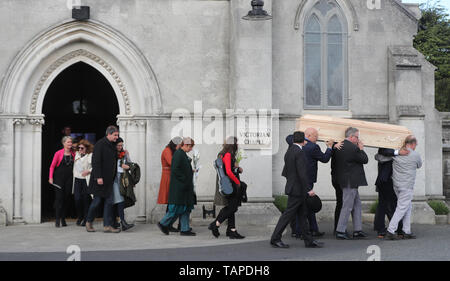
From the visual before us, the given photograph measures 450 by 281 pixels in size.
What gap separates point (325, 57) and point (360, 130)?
3.29 metres

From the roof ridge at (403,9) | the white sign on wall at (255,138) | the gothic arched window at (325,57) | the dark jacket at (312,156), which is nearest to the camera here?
the dark jacket at (312,156)

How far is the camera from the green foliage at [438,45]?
1447 inches

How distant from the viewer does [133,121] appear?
1384 centimetres

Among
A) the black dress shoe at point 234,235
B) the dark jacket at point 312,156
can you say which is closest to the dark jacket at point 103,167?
the black dress shoe at point 234,235

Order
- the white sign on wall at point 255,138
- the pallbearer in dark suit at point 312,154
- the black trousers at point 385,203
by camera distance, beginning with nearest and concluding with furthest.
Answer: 1. the pallbearer in dark suit at point 312,154
2. the black trousers at point 385,203
3. the white sign on wall at point 255,138

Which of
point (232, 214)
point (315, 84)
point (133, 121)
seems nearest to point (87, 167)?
point (133, 121)

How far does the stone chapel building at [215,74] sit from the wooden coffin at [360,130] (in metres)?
2.29

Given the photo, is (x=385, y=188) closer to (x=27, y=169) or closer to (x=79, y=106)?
(x=27, y=169)

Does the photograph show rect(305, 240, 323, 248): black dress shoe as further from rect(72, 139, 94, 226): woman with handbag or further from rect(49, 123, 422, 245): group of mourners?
rect(72, 139, 94, 226): woman with handbag

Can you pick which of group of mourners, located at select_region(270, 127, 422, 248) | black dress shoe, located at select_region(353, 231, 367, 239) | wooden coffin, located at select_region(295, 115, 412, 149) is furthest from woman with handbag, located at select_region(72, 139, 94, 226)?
black dress shoe, located at select_region(353, 231, 367, 239)

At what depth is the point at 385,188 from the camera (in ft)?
37.0

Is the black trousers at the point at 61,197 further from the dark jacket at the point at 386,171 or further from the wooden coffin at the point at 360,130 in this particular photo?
the dark jacket at the point at 386,171

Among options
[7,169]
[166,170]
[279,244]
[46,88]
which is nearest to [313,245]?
[279,244]

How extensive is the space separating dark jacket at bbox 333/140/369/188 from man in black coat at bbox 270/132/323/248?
3.81ft
